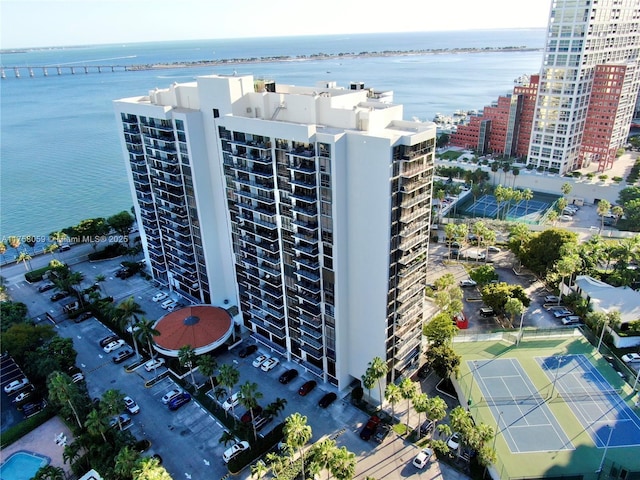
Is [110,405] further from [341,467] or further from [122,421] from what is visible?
[341,467]

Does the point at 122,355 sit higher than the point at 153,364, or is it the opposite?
the point at 153,364

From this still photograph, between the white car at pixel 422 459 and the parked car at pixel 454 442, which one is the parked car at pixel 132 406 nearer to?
the white car at pixel 422 459

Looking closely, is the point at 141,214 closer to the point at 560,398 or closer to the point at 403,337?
the point at 403,337

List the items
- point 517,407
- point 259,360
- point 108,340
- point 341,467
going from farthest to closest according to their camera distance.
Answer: point 108,340, point 259,360, point 517,407, point 341,467

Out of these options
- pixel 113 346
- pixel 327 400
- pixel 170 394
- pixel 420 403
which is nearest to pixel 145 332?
pixel 170 394

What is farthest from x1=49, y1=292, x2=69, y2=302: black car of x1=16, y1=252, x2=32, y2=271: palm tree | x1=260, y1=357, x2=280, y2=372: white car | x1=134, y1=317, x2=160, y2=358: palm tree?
x1=260, y1=357, x2=280, y2=372: white car

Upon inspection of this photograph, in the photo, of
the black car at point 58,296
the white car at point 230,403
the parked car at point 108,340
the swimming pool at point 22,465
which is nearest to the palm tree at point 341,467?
the white car at point 230,403
